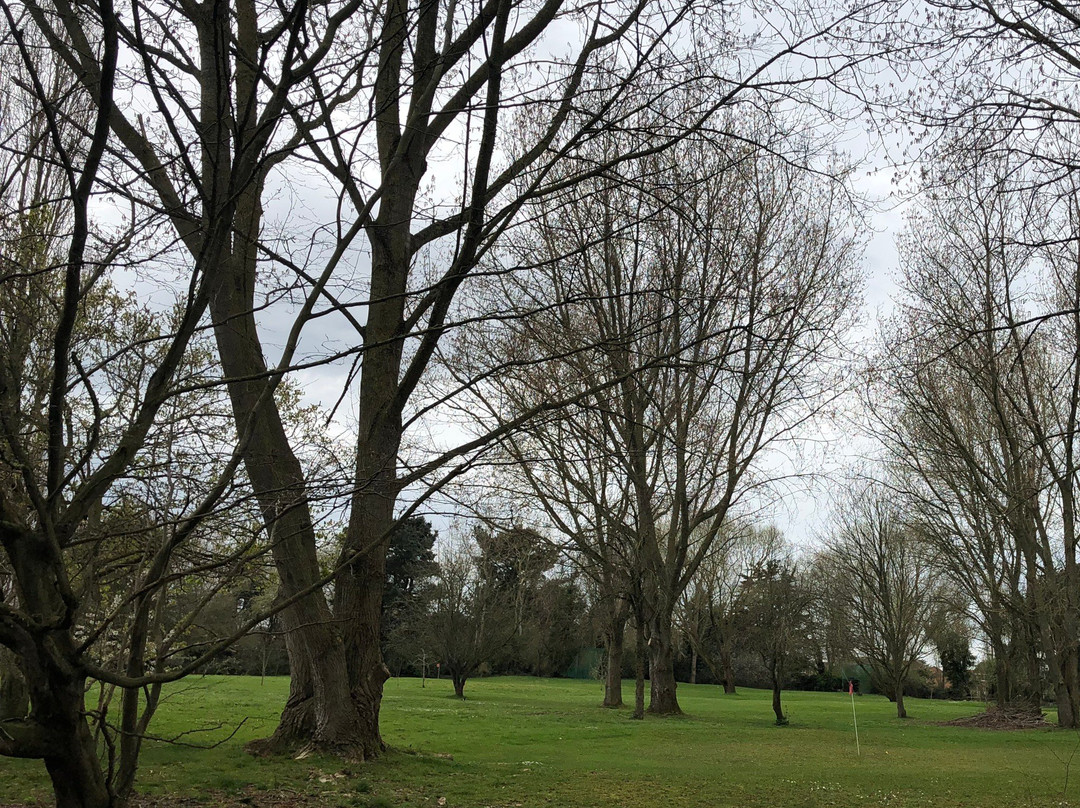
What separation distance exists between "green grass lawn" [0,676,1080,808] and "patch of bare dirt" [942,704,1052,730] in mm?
1846

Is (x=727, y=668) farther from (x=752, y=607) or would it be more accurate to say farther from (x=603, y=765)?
(x=603, y=765)

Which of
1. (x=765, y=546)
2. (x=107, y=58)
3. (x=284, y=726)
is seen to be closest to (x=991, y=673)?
(x=765, y=546)

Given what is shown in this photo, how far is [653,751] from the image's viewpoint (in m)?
14.6

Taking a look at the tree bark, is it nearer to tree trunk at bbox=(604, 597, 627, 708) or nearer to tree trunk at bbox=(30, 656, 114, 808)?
tree trunk at bbox=(604, 597, 627, 708)

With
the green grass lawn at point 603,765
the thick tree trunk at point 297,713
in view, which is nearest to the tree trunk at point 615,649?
the green grass lawn at point 603,765

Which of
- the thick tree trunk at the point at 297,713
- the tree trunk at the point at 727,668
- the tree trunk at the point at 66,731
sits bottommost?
the tree trunk at the point at 727,668

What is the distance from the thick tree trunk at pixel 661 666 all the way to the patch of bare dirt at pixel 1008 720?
9609 millimetres

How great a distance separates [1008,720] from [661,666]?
11.6 meters

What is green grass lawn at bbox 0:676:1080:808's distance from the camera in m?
8.51

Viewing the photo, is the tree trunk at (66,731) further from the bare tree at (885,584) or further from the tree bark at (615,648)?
the bare tree at (885,584)

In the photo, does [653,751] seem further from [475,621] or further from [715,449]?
[475,621]

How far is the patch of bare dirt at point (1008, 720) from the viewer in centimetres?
2478

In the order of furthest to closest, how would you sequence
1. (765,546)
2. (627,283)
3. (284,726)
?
(765,546), (627,283), (284,726)

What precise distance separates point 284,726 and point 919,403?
19.2 m
